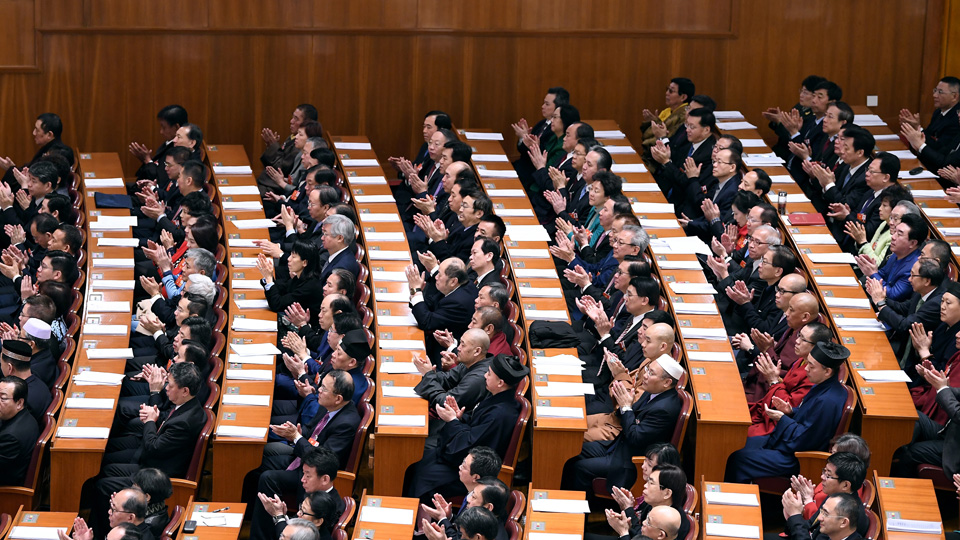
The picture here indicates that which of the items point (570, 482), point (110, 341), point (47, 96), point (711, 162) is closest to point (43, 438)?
point (110, 341)

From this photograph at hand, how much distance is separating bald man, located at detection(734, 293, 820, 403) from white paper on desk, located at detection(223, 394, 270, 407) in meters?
2.37

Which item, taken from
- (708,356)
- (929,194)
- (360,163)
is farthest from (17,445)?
(929,194)

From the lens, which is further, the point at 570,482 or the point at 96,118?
the point at 96,118

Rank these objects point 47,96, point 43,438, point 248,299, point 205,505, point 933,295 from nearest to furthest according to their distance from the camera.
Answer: point 205,505 → point 43,438 → point 933,295 → point 248,299 → point 47,96

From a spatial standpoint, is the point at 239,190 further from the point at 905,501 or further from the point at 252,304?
the point at 905,501

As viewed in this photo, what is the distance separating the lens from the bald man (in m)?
6.64

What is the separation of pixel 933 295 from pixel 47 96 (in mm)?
6043

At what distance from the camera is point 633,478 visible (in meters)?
6.18

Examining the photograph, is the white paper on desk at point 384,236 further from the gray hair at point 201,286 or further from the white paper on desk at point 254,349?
the white paper on desk at point 254,349

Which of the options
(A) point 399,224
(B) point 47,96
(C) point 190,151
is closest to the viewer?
(A) point 399,224

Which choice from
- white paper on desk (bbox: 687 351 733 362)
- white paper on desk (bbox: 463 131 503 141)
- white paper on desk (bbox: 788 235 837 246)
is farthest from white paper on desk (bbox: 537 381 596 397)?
white paper on desk (bbox: 463 131 503 141)

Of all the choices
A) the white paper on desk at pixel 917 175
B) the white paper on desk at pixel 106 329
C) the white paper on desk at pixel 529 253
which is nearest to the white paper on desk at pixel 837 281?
the white paper on desk at pixel 529 253

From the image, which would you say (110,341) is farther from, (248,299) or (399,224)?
(399,224)

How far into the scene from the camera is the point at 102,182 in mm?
8648
